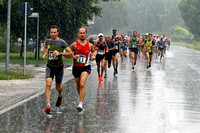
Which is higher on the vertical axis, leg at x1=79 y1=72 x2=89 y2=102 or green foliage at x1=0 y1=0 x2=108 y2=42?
green foliage at x1=0 y1=0 x2=108 y2=42

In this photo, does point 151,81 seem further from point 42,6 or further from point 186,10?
point 186,10

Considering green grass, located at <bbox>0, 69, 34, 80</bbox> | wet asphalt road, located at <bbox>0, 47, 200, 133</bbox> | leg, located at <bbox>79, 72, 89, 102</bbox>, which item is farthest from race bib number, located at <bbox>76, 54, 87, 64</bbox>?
green grass, located at <bbox>0, 69, 34, 80</bbox>

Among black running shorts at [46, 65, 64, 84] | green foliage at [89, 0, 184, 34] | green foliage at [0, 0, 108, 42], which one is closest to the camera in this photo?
black running shorts at [46, 65, 64, 84]

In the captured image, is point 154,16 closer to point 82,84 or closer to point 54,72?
point 82,84

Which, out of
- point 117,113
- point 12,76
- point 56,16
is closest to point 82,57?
point 117,113

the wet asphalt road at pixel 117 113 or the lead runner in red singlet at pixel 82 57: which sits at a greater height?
the lead runner in red singlet at pixel 82 57

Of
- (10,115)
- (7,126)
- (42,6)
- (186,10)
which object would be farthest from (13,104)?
(186,10)

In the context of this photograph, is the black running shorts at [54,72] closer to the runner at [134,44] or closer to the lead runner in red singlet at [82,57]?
the lead runner in red singlet at [82,57]

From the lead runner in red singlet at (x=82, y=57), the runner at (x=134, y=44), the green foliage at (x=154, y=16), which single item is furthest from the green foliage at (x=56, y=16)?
the green foliage at (x=154, y=16)

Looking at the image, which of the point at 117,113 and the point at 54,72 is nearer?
the point at 117,113

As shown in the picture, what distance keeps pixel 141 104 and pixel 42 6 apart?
1793 centimetres

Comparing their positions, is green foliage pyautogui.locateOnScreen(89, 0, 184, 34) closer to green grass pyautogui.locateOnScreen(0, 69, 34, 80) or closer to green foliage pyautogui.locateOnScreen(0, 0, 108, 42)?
green foliage pyautogui.locateOnScreen(0, 0, 108, 42)

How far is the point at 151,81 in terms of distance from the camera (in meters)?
18.1

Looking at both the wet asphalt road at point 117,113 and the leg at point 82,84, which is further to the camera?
the leg at point 82,84
